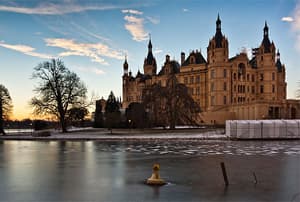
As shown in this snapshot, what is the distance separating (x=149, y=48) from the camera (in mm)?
151375

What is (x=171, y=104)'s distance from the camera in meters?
60.3

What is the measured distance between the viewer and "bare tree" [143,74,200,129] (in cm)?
6031

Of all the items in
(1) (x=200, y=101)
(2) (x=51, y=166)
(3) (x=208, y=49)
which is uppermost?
(3) (x=208, y=49)

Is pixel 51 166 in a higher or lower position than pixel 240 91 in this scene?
lower

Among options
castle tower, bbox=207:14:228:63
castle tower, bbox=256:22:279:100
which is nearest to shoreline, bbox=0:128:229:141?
castle tower, bbox=207:14:228:63

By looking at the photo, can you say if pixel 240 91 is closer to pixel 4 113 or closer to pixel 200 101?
pixel 200 101

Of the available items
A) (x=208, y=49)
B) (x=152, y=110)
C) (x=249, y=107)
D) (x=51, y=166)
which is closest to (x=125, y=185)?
(x=51, y=166)

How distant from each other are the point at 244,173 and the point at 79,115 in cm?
6001

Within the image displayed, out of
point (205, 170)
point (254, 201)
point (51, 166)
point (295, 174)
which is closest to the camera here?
point (254, 201)

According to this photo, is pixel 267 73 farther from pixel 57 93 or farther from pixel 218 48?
pixel 57 93

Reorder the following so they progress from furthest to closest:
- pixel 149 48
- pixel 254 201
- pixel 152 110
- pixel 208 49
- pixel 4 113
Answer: pixel 149 48 → pixel 208 49 → pixel 4 113 → pixel 152 110 → pixel 254 201

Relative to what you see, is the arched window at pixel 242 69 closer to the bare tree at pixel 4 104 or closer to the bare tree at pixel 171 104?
the bare tree at pixel 171 104

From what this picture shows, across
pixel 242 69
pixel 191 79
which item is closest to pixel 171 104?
pixel 191 79

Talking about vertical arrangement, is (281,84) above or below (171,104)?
above
